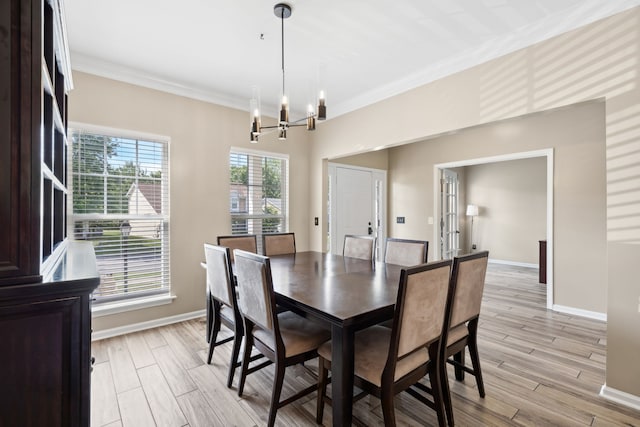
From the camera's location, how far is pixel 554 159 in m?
4.01

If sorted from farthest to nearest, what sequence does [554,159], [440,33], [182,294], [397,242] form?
[554,159], [182,294], [397,242], [440,33]

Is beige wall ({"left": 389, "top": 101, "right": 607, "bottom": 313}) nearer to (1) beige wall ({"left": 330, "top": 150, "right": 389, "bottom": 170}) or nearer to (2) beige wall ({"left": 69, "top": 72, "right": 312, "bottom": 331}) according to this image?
(1) beige wall ({"left": 330, "top": 150, "right": 389, "bottom": 170})

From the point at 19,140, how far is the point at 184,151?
2.81m

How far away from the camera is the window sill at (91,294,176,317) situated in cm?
302

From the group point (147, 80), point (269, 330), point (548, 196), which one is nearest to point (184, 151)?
point (147, 80)

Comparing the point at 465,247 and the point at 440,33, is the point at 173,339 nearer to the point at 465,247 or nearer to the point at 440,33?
the point at 440,33

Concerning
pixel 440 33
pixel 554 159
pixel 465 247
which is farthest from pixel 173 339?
pixel 465 247

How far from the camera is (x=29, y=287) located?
0.86 metres

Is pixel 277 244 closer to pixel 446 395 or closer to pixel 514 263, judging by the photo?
Result: pixel 446 395

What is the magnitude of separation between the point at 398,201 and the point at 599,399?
13.1 feet

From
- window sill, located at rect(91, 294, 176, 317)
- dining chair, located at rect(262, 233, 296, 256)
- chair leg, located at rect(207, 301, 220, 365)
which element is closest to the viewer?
chair leg, located at rect(207, 301, 220, 365)

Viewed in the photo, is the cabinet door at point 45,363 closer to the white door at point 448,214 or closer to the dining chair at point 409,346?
the dining chair at point 409,346

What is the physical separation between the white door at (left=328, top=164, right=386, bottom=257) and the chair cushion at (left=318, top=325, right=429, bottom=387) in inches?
121

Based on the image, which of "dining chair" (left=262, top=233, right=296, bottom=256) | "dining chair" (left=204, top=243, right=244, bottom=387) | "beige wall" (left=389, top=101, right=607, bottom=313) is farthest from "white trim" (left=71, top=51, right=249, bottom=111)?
"beige wall" (left=389, top=101, right=607, bottom=313)
